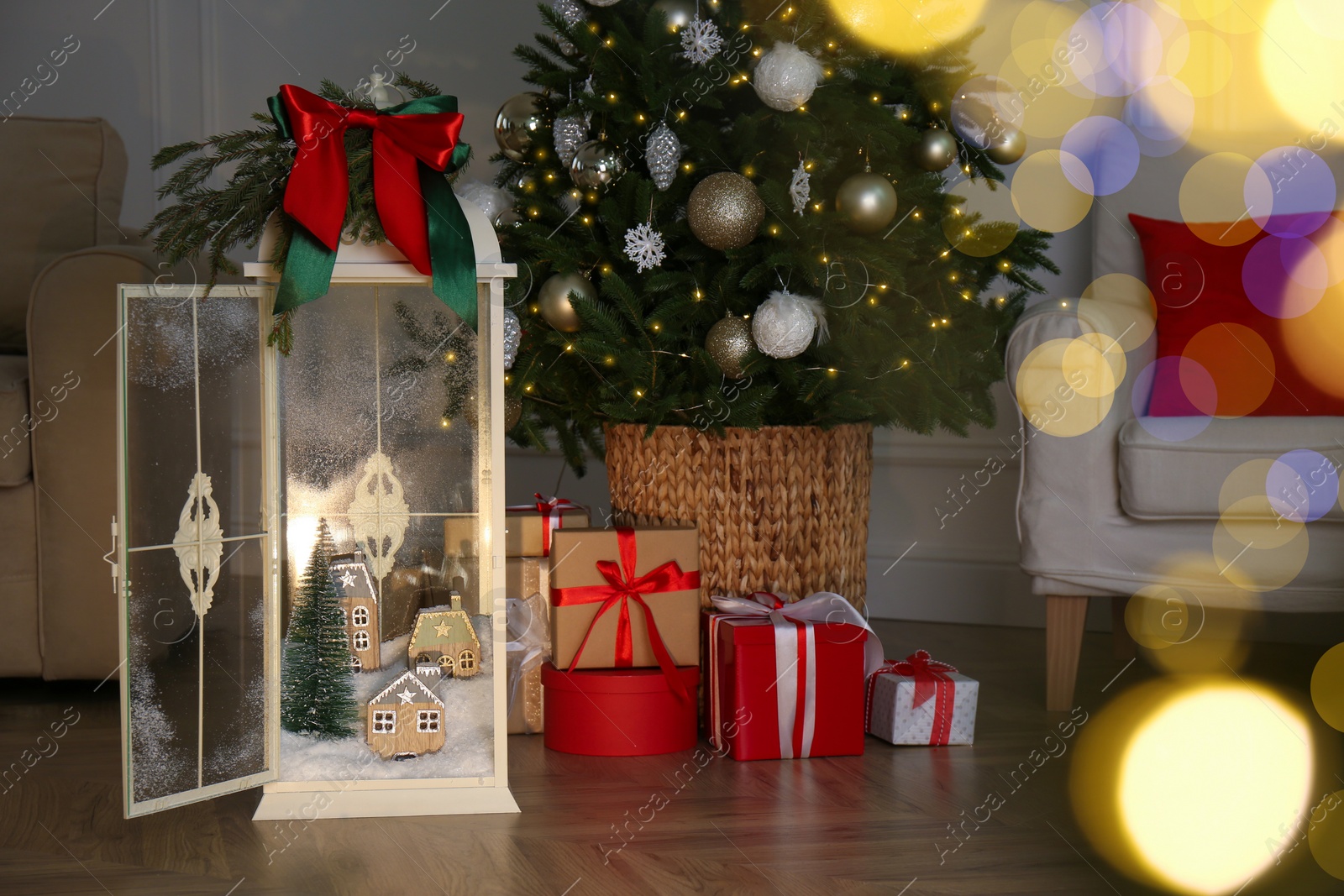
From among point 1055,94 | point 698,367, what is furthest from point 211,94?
point 1055,94

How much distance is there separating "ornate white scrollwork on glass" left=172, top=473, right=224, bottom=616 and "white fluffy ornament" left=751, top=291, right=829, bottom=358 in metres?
0.70

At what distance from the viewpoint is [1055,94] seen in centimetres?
228

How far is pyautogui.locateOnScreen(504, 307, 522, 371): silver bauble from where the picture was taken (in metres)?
1.47

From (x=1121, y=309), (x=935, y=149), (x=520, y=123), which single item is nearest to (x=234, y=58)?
(x=520, y=123)

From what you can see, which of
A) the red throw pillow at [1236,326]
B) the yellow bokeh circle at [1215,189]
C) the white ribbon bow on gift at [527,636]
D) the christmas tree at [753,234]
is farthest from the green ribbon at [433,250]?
the yellow bokeh circle at [1215,189]

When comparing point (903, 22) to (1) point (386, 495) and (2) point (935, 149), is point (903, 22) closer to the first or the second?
(2) point (935, 149)

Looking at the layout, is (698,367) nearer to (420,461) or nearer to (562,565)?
(562,565)

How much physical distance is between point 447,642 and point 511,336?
0.48m

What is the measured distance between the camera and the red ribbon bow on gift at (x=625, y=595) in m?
1.39

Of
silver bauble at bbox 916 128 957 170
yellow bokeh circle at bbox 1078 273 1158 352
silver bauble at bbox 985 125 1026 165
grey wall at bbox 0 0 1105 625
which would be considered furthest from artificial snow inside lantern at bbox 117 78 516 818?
grey wall at bbox 0 0 1105 625

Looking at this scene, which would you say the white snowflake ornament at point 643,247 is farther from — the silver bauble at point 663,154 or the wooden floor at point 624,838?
the wooden floor at point 624,838

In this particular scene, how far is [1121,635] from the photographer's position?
1.94 m

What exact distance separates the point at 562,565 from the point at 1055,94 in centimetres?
Result: 161

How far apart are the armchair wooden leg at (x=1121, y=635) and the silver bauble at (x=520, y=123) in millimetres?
1339
